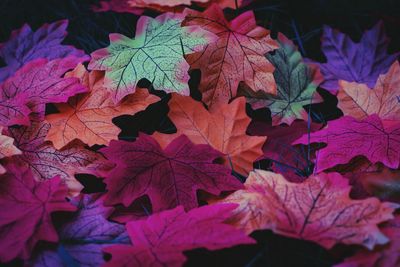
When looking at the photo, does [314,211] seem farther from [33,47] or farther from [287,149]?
[33,47]

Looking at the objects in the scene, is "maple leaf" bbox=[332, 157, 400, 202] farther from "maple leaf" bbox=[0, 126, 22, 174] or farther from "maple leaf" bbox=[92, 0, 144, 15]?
"maple leaf" bbox=[92, 0, 144, 15]

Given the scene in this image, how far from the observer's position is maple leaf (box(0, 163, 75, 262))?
74 cm

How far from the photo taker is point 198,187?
34.1 inches

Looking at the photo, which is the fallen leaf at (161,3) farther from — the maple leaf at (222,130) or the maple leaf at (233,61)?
the maple leaf at (222,130)

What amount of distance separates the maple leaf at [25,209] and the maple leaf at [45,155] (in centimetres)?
5

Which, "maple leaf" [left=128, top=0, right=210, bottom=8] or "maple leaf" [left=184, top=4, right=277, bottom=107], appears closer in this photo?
"maple leaf" [left=184, top=4, right=277, bottom=107]

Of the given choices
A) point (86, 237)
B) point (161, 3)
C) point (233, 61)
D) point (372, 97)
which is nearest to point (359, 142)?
point (372, 97)

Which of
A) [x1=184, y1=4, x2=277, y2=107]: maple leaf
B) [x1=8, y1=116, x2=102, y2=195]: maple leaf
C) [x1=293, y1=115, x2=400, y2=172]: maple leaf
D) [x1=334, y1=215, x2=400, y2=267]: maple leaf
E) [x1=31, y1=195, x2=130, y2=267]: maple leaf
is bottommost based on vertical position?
[x1=31, y1=195, x2=130, y2=267]: maple leaf

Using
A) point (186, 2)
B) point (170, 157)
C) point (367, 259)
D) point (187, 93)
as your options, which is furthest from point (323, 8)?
point (367, 259)

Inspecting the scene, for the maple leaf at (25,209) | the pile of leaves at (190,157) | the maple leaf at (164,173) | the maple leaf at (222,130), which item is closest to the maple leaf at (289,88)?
the pile of leaves at (190,157)

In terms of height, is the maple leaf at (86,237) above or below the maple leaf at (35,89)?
below

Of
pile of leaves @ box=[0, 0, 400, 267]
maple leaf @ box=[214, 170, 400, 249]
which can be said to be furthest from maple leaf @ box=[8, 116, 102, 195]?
maple leaf @ box=[214, 170, 400, 249]

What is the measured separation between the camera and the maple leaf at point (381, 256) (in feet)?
2.21

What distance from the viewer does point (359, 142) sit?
0.92m
